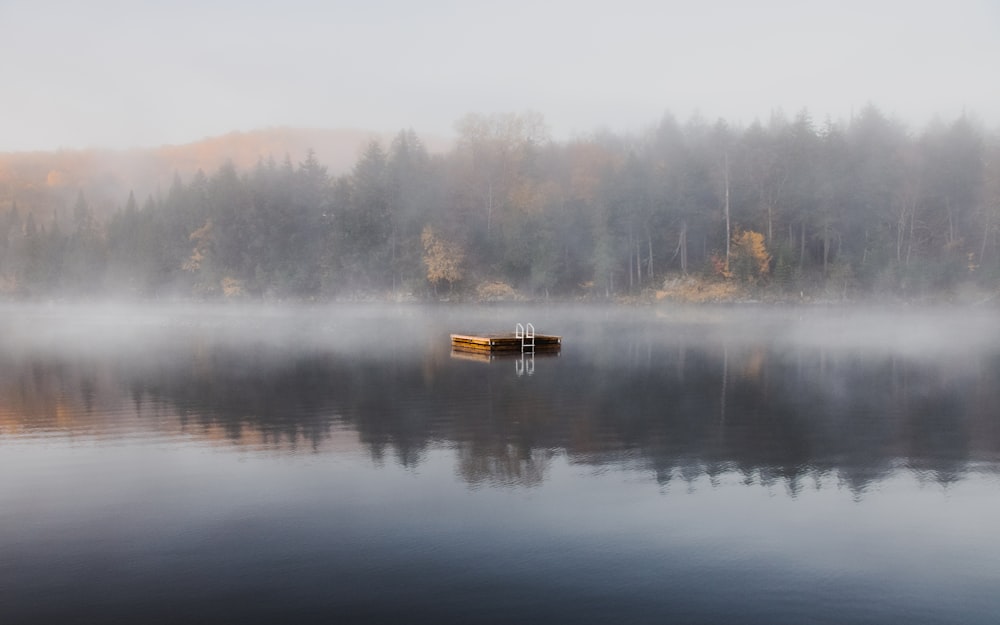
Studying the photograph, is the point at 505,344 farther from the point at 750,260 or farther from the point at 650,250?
the point at 750,260

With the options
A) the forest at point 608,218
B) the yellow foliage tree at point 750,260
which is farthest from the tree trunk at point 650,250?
the yellow foliage tree at point 750,260

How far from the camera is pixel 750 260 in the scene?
85.0 meters

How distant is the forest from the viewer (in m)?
86.3

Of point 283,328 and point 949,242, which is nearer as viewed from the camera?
point 283,328

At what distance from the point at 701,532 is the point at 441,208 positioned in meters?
94.8

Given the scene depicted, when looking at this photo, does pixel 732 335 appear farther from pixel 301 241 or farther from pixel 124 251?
pixel 124 251

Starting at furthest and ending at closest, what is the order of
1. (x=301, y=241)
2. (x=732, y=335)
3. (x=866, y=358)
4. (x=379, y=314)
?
(x=301, y=241)
(x=379, y=314)
(x=732, y=335)
(x=866, y=358)

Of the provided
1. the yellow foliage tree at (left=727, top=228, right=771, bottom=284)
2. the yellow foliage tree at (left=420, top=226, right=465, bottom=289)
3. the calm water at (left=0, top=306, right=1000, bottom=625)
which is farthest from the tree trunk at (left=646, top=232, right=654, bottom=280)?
the calm water at (left=0, top=306, right=1000, bottom=625)

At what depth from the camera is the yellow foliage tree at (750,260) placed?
85188mm

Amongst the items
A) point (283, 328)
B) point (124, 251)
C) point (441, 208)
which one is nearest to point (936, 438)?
point (283, 328)

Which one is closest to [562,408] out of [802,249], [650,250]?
[650,250]

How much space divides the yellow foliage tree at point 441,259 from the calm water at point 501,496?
2439 inches

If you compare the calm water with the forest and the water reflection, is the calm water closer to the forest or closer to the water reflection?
the water reflection

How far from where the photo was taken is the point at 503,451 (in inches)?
803
